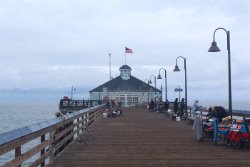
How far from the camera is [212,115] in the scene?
16172 millimetres

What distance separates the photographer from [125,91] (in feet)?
263

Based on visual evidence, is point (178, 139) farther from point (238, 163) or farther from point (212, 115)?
point (238, 163)

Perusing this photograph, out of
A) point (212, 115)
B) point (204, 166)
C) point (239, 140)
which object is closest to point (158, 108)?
point (212, 115)

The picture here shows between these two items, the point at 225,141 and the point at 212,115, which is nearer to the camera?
the point at 225,141

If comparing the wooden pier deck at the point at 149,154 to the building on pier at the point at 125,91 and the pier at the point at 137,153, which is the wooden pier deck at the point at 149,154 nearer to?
the pier at the point at 137,153

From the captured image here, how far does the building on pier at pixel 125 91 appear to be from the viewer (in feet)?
262

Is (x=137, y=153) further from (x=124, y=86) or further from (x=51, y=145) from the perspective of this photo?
(x=124, y=86)

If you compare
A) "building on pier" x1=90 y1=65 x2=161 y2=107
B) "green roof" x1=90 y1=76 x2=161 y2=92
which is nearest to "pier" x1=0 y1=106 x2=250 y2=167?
"building on pier" x1=90 y1=65 x2=161 y2=107

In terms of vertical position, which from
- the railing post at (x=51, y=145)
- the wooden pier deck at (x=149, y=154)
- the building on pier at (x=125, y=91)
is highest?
the building on pier at (x=125, y=91)

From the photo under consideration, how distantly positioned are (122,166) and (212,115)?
23.1 ft

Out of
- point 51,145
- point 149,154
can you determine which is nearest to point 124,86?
point 149,154

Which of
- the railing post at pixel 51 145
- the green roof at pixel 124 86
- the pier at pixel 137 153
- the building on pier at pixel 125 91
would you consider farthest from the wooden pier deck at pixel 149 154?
the green roof at pixel 124 86

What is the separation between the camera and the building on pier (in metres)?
80.0

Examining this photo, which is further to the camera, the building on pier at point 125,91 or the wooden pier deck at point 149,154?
the building on pier at point 125,91
